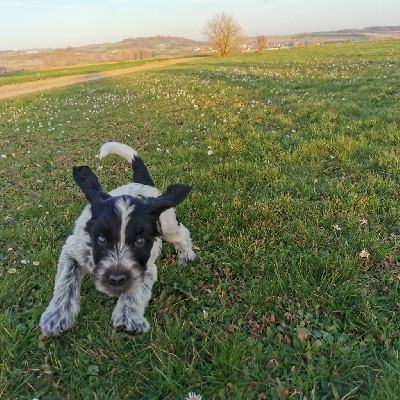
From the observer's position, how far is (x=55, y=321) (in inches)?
140

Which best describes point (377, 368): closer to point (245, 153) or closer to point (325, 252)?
point (325, 252)

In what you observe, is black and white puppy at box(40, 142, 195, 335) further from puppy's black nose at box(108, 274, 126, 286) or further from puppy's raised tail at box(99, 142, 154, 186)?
puppy's raised tail at box(99, 142, 154, 186)

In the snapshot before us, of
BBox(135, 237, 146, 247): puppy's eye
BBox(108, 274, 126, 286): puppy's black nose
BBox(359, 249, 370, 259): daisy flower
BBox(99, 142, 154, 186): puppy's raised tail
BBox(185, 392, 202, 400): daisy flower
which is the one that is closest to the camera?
BBox(185, 392, 202, 400): daisy flower

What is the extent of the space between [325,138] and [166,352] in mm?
6178

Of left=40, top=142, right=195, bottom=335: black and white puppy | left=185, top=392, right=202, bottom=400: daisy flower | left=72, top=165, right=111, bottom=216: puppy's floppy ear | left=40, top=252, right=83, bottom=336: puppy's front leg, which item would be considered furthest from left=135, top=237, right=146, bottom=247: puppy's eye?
left=185, top=392, right=202, bottom=400: daisy flower

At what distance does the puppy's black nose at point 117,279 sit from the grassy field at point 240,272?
1.51ft

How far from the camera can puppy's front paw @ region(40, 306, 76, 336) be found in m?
3.52

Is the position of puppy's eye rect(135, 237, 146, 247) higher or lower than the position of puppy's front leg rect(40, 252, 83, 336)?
higher

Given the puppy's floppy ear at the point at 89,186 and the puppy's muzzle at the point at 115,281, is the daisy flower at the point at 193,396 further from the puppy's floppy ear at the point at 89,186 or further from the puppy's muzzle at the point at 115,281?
the puppy's floppy ear at the point at 89,186


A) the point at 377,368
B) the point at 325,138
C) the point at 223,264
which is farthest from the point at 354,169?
the point at 377,368

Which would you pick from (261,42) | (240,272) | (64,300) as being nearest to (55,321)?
(64,300)

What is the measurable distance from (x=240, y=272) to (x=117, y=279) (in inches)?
60.9

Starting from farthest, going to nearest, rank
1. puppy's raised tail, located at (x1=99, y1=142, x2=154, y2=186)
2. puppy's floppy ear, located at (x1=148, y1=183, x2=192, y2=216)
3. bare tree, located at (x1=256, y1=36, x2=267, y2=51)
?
1. bare tree, located at (x1=256, y1=36, x2=267, y2=51)
2. puppy's raised tail, located at (x1=99, y1=142, x2=154, y2=186)
3. puppy's floppy ear, located at (x1=148, y1=183, x2=192, y2=216)

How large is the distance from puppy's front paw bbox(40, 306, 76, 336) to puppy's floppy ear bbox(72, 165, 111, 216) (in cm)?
94
